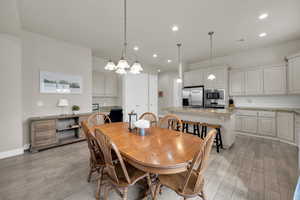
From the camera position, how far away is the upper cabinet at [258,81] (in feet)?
12.5

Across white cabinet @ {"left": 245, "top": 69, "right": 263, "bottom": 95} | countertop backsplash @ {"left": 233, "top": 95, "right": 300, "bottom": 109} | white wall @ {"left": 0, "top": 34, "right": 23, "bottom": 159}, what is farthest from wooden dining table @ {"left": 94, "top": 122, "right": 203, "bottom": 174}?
countertop backsplash @ {"left": 233, "top": 95, "right": 300, "bottom": 109}

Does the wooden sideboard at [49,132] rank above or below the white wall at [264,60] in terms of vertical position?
below

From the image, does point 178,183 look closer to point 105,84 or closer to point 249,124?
point 249,124

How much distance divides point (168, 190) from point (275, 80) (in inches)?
179

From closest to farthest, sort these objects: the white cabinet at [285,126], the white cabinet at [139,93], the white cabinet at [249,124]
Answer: the white cabinet at [285,126] → the white cabinet at [249,124] → the white cabinet at [139,93]

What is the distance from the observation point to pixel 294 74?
344 centimetres

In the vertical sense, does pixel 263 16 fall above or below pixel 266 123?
above

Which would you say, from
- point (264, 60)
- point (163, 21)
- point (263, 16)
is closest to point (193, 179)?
point (163, 21)

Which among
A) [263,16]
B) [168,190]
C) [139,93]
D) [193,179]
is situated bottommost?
Answer: [168,190]

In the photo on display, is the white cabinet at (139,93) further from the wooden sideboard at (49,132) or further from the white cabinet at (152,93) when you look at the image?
the wooden sideboard at (49,132)

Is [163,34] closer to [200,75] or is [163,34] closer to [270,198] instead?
[200,75]

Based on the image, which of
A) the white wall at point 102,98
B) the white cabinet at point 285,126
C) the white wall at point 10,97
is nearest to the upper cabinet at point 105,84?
the white wall at point 102,98

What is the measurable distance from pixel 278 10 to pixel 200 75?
3.07 m

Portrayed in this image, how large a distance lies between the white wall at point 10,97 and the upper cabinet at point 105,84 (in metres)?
2.04
